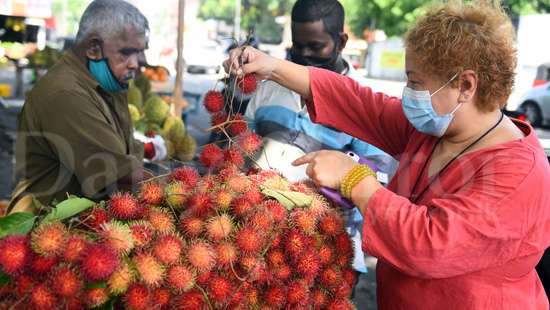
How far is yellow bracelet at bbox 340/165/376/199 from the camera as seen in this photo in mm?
1378

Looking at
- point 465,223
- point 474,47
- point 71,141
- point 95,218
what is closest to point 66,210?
point 95,218

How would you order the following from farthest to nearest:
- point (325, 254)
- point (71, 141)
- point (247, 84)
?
1. point (71, 141)
2. point (247, 84)
3. point (325, 254)

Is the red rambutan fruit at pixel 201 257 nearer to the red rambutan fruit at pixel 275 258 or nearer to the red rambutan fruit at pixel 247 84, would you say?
the red rambutan fruit at pixel 275 258

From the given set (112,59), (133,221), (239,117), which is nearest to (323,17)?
(112,59)

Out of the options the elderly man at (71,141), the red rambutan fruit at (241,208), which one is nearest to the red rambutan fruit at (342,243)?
the red rambutan fruit at (241,208)

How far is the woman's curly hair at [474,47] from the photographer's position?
1387mm

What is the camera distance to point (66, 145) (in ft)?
6.48

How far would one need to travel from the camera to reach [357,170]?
55.0 inches

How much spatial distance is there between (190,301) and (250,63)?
2.45ft

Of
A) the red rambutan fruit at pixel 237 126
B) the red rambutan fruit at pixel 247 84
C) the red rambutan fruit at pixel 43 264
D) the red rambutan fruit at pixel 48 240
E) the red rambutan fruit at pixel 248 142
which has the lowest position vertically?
the red rambutan fruit at pixel 43 264

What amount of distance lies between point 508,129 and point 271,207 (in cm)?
65

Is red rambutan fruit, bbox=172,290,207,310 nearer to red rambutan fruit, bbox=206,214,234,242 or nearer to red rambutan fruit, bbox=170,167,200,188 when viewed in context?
red rambutan fruit, bbox=206,214,234,242

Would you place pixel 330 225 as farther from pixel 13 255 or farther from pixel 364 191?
pixel 13 255

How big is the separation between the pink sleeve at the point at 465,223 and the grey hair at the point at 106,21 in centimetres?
141
